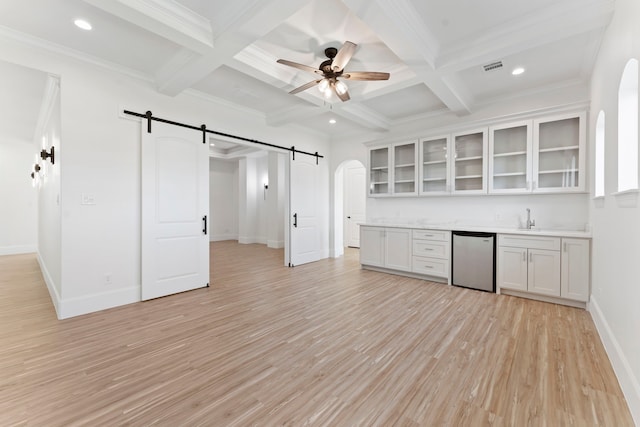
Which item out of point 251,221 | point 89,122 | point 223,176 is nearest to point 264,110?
point 89,122

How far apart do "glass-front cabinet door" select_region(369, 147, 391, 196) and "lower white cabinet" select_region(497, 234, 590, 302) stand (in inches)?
93.0

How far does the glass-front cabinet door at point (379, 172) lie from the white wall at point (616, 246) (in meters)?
3.07

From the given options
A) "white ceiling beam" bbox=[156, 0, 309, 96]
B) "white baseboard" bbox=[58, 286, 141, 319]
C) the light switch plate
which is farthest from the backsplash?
the light switch plate

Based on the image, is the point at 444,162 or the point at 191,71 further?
the point at 444,162

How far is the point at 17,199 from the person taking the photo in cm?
723

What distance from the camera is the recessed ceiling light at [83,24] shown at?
8.55 feet

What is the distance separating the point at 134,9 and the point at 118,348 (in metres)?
2.86

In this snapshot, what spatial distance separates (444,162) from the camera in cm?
486

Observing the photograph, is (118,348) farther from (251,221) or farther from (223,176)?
(223,176)

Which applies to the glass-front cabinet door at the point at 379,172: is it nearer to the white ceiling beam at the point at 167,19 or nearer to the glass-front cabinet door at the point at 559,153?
the glass-front cabinet door at the point at 559,153

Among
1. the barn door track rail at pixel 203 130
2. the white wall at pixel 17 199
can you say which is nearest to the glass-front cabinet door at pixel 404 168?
the barn door track rail at pixel 203 130

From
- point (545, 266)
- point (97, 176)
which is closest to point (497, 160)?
point (545, 266)

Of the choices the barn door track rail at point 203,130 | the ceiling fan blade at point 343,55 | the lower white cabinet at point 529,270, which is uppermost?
the ceiling fan blade at point 343,55

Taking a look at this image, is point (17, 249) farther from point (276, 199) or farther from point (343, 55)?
point (343, 55)
